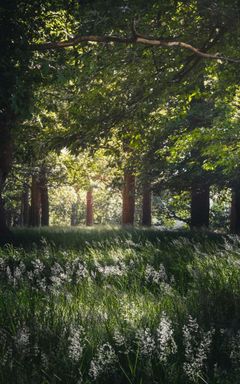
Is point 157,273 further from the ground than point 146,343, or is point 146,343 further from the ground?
point 157,273

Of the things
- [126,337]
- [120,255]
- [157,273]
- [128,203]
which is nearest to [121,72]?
[120,255]

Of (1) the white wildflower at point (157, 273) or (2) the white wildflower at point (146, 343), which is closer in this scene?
Answer: (2) the white wildflower at point (146, 343)

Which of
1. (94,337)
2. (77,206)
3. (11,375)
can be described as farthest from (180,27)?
(77,206)

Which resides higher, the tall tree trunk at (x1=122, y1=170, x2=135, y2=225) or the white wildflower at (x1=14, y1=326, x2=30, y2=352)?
the tall tree trunk at (x1=122, y1=170, x2=135, y2=225)

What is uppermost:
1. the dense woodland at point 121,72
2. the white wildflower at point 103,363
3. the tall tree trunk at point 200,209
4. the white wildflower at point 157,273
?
the dense woodland at point 121,72

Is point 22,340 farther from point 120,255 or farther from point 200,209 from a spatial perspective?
point 200,209

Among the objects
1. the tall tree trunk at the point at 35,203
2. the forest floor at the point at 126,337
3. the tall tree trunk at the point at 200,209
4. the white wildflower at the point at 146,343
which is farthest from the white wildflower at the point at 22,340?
the tall tree trunk at the point at 35,203

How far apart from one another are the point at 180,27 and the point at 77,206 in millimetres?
66452

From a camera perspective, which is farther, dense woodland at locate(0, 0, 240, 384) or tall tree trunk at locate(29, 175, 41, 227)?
tall tree trunk at locate(29, 175, 41, 227)

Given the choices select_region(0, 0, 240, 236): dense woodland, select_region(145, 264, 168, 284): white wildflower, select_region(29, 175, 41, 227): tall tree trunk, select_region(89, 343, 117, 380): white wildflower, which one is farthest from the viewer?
select_region(29, 175, 41, 227): tall tree trunk

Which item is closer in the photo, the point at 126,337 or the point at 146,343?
the point at 146,343

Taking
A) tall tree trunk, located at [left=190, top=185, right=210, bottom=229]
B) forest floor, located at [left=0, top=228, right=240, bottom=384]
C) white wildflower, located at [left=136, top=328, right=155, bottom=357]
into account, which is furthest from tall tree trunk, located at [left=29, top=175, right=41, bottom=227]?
white wildflower, located at [left=136, top=328, right=155, bottom=357]

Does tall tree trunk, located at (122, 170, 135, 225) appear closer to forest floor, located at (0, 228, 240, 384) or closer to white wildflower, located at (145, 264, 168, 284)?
white wildflower, located at (145, 264, 168, 284)

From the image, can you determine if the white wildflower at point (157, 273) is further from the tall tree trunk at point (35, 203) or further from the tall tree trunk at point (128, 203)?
the tall tree trunk at point (35, 203)
